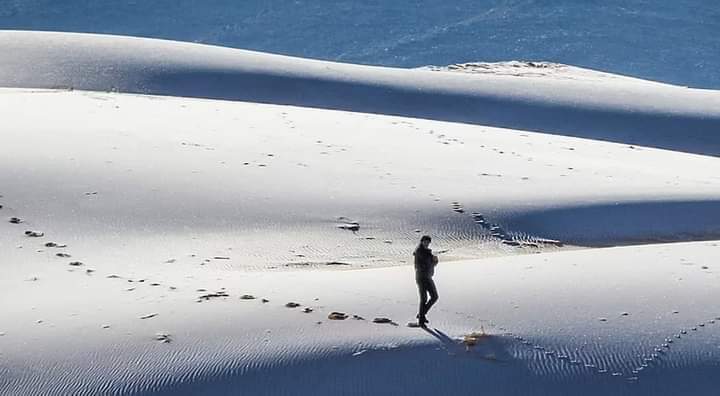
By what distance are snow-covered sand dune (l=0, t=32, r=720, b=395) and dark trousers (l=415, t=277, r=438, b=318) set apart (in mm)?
175

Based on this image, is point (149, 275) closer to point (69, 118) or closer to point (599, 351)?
point (599, 351)

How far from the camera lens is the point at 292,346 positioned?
30.3 ft

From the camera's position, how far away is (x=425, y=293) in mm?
9305

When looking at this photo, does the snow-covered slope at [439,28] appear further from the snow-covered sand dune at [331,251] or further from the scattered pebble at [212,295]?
the scattered pebble at [212,295]

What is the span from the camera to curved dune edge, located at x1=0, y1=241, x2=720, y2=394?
894 centimetres

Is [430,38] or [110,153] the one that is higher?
[430,38]

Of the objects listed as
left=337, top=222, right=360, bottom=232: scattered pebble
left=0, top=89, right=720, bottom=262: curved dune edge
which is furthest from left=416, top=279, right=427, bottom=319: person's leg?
left=337, top=222, right=360, bottom=232: scattered pebble

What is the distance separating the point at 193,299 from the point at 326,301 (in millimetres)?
1039

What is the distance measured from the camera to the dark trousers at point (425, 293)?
9.23 meters

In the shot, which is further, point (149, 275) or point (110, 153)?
point (110, 153)

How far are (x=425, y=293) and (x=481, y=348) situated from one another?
0.56 metres

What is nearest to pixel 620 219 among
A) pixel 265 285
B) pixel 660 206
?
pixel 660 206

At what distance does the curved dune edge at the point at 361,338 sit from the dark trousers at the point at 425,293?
18 centimetres

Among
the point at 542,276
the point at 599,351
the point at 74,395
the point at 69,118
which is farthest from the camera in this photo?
the point at 69,118
